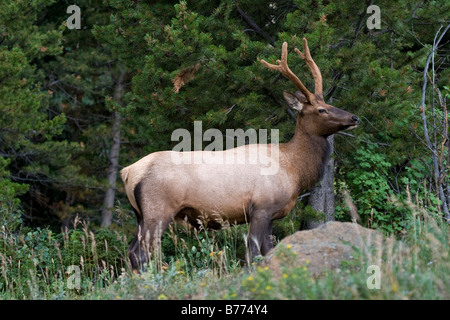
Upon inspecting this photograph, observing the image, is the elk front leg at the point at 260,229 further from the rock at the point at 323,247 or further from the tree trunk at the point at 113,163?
the tree trunk at the point at 113,163

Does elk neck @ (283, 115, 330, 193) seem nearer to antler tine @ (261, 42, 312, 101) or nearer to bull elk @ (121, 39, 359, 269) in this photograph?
bull elk @ (121, 39, 359, 269)

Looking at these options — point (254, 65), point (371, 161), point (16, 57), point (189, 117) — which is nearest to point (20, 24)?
point (16, 57)

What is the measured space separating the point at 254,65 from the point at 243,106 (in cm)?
61

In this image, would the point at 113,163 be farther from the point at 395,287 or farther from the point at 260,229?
the point at 395,287

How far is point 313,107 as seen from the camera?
26.0 feet

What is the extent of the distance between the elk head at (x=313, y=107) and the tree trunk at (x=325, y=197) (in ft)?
5.64

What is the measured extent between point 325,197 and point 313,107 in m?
2.27

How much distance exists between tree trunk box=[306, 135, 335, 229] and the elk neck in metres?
1.70

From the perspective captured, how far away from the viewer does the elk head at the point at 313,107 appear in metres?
7.77

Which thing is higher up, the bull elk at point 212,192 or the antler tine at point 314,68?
the antler tine at point 314,68

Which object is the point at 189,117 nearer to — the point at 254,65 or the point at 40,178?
the point at 254,65
